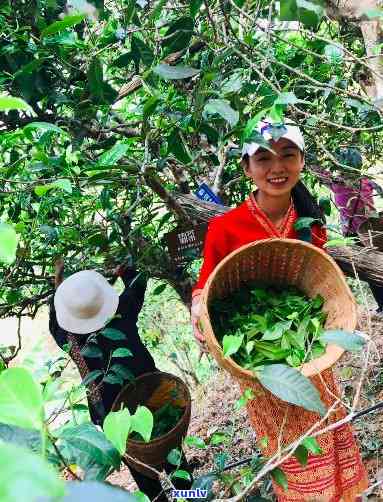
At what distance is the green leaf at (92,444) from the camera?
65 cm

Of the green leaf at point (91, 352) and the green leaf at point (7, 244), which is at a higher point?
the green leaf at point (7, 244)

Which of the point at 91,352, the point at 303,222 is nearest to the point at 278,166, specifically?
the point at 303,222

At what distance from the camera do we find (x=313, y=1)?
1.01 meters

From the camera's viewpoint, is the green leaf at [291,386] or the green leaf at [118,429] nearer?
the green leaf at [118,429]

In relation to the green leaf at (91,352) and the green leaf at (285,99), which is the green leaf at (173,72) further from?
the green leaf at (91,352)

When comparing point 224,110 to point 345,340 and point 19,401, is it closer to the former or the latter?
point 345,340

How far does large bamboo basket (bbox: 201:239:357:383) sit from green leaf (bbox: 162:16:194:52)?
61cm

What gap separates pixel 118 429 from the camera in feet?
2.22

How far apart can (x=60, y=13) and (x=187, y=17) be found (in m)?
0.55

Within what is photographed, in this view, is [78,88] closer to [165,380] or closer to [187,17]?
[187,17]

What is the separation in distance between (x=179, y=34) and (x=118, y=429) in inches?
35.7

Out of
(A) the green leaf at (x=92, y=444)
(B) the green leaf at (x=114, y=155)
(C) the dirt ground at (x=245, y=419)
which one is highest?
(B) the green leaf at (x=114, y=155)

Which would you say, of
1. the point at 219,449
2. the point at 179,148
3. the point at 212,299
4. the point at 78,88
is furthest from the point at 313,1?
the point at 219,449

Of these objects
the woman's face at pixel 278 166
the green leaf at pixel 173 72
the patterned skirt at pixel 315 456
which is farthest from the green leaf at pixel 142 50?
the patterned skirt at pixel 315 456
